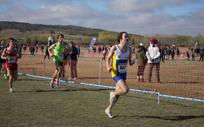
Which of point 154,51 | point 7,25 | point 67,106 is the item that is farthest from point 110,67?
point 7,25

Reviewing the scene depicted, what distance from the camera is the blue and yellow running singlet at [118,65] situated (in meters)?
9.09

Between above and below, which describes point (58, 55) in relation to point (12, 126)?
above

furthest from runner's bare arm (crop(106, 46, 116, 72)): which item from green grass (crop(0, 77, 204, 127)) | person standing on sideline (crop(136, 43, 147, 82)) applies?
person standing on sideline (crop(136, 43, 147, 82))

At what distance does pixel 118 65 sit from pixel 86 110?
1635 millimetres

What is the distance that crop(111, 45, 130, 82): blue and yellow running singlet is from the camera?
9086mm

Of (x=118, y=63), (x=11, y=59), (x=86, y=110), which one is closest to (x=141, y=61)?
(x=11, y=59)

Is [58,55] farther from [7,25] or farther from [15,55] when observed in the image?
[7,25]

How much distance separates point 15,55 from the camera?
13.3 meters

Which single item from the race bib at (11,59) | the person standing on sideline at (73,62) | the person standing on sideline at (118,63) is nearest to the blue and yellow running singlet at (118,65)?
the person standing on sideline at (118,63)

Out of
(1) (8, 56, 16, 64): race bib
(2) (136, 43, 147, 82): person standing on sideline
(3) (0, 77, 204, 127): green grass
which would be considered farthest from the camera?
(2) (136, 43, 147, 82): person standing on sideline

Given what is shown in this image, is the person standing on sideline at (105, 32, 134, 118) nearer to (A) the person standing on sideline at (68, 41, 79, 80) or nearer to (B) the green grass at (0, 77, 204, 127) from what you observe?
(B) the green grass at (0, 77, 204, 127)

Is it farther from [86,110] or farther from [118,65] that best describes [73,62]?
[118,65]

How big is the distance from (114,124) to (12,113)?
8.45 ft

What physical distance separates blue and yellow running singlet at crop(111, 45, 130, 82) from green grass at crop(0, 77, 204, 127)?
92 centimetres
